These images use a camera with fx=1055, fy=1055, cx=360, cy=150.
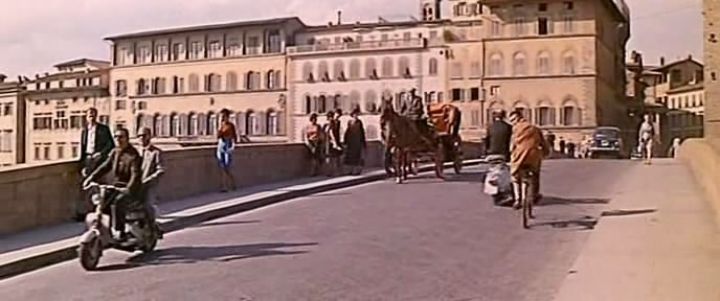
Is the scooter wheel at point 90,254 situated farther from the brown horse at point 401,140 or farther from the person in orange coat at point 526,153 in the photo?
the brown horse at point 401,140

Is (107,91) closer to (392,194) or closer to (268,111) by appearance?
(268,111)

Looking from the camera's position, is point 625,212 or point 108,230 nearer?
point 108,230

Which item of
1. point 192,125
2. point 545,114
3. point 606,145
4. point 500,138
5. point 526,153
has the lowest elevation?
point 526,153

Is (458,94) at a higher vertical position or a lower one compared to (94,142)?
higher

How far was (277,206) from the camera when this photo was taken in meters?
20.1

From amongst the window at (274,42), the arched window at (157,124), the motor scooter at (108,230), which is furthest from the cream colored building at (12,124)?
the motor scooter at (108,230)

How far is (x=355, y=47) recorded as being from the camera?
96.4 meters

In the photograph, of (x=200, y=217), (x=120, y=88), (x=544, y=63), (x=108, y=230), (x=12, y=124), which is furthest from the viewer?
(x=12, y=124)

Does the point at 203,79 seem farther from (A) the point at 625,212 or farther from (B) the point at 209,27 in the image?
(A) the point at 625,212

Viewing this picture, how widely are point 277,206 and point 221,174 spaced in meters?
3.28

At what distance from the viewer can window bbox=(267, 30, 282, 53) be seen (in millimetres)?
101875

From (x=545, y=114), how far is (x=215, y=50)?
35824 millimetres

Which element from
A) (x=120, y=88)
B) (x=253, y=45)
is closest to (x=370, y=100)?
(x=253, y=45)

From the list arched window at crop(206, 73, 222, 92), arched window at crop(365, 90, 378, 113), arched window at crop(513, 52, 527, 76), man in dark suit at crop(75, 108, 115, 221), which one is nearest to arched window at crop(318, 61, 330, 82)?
arched window at crop(365, 90, 378, 113)
